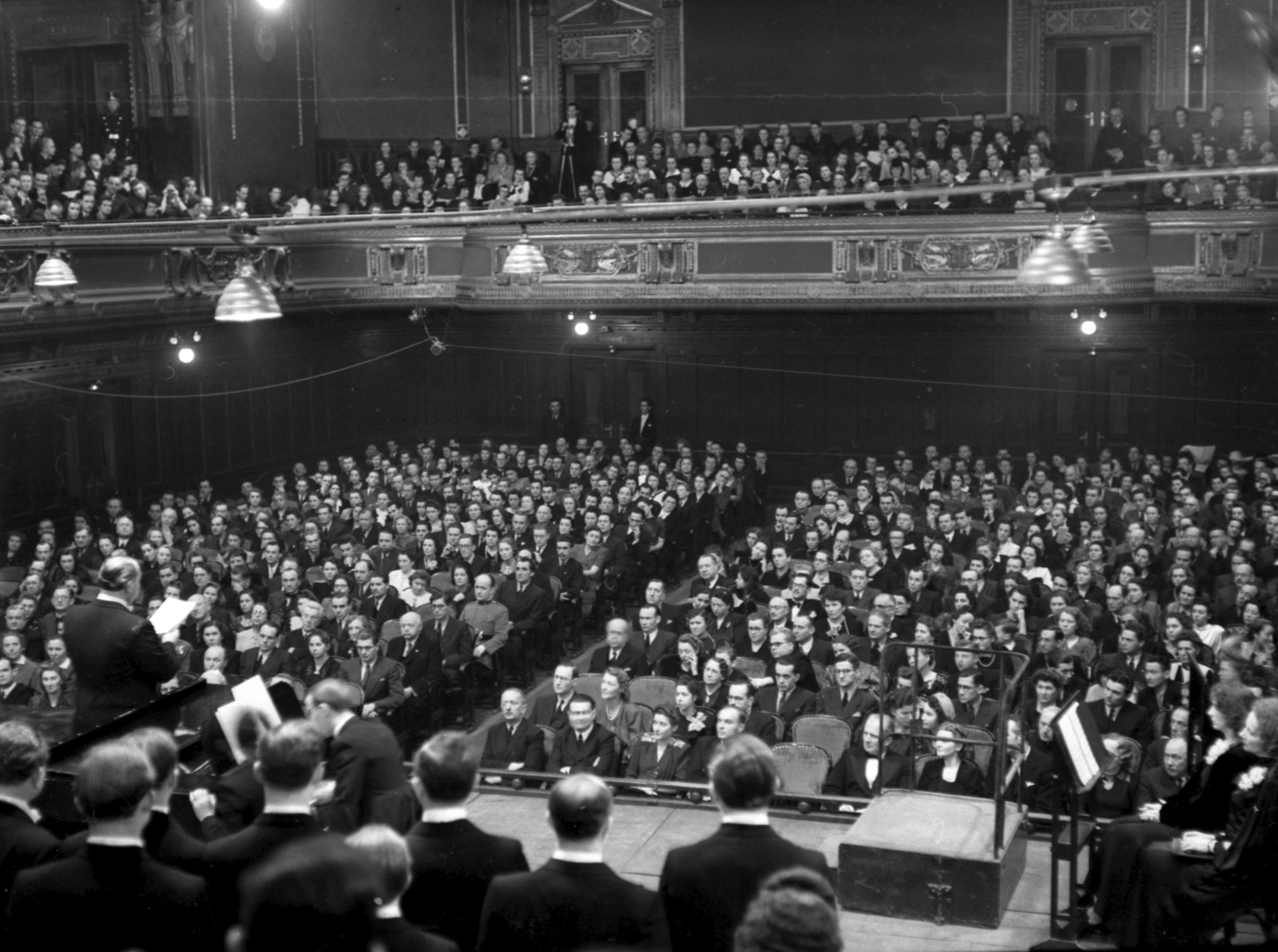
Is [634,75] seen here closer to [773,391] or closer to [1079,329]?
[773,391]

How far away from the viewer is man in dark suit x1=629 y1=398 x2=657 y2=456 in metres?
20.0

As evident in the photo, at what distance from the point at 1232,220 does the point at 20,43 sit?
15.5 metres

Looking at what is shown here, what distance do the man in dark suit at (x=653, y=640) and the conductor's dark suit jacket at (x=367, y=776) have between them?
18.6 ft

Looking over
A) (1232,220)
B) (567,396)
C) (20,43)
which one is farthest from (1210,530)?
(20,43)

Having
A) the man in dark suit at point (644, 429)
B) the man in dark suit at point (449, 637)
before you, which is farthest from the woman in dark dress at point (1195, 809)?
the man in dark suit at point (644, 429)

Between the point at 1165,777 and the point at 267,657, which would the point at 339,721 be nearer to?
the point at 1165,777

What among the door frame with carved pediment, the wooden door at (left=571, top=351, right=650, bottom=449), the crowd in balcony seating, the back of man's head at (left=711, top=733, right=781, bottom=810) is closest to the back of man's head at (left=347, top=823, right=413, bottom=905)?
the back of man's head at (left=711, top=733, right=781, bottom=810)

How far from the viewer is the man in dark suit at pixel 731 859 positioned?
152 inches

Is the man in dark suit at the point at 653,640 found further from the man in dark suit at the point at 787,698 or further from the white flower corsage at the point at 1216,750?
the white flower corsage at the point at 1216,750

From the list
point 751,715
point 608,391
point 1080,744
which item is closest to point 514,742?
point 751,715

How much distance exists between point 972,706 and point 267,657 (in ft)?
17.0

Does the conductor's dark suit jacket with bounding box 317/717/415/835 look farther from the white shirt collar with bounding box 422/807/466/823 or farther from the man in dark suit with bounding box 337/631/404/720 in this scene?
the man in dark suit with bounding box 337/631/404/720

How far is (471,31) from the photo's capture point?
875 inches

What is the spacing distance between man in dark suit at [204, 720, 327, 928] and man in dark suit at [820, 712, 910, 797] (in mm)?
4238
